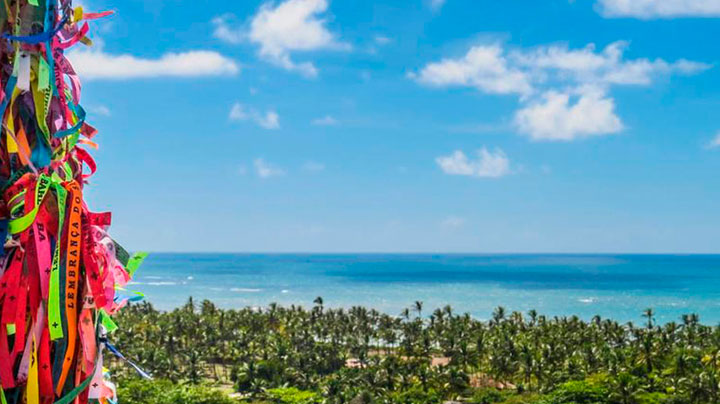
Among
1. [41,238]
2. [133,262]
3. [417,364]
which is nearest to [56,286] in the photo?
[41,238]

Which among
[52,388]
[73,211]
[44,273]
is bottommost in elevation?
A: [52,388]

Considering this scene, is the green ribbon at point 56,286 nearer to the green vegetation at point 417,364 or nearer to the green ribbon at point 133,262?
the green ribbon at point 133,262

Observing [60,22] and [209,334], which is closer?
[60,22]

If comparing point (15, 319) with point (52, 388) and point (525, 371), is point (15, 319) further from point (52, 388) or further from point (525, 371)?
point (525, 371)

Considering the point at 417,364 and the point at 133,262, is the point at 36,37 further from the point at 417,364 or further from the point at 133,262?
the point at 417,364

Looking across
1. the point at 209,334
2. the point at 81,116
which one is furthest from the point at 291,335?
the point at 81,116
